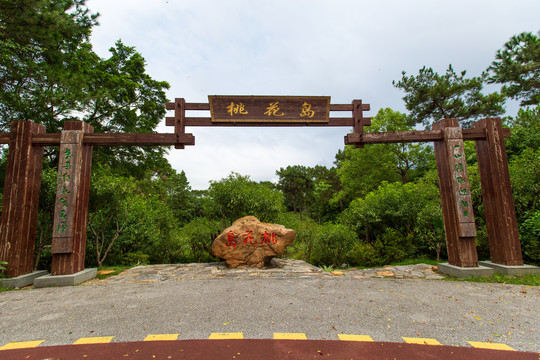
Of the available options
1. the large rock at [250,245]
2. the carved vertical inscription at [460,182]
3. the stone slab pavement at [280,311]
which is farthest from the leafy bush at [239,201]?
the carved vertical inscription at [460,182]

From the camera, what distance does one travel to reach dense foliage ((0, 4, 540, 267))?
681 centimetres

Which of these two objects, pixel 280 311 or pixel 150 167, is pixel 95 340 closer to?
pixel 280 311

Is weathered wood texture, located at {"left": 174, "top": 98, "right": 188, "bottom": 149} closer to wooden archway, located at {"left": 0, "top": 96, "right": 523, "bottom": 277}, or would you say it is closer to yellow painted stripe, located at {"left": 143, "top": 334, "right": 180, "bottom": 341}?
wooden archway, located at {"left": 0, "top": 96, "right": 523, "bottom": 277}

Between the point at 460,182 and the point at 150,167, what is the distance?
12.1 metres

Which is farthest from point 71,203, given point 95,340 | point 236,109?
point 236,109

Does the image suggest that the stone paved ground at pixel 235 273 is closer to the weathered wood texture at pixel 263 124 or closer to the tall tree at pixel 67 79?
the weathered wood texture at pixel 263 124

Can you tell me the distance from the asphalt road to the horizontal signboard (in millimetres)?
3941

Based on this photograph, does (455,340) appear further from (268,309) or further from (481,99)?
(481,99)


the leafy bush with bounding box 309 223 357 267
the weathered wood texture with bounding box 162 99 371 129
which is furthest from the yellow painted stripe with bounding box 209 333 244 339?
the leafy bush with bounding box 309 223 357 267

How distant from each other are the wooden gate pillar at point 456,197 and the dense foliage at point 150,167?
1661 millimetres

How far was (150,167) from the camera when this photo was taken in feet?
40.7

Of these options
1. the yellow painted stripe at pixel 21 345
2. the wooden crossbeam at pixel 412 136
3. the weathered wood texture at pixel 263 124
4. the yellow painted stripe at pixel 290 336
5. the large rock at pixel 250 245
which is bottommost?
the yellow painted stripe at pixel 290 336

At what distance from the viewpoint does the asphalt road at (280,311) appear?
2.83 metres

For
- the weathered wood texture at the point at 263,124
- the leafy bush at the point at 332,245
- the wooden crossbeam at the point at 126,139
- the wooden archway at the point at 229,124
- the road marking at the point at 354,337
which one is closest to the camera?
the road marking at the point at 354,337
